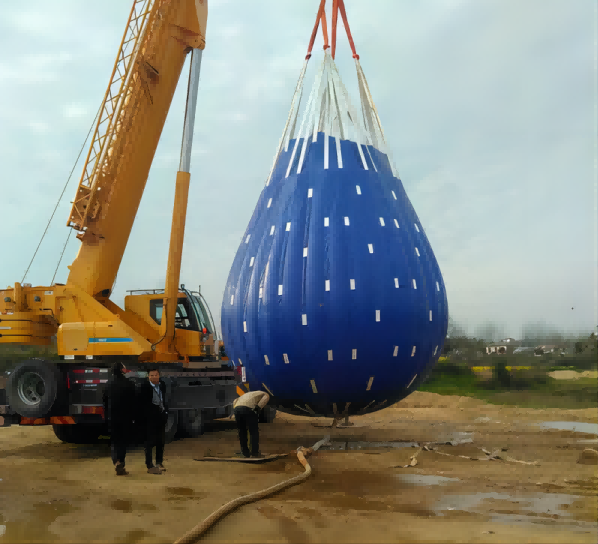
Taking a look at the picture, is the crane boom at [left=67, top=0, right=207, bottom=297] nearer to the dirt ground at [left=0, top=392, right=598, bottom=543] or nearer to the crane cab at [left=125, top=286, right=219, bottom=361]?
the crane cab at [left=125, top=286, right=219, bottom=361]

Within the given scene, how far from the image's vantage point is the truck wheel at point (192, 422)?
1144 centimetres

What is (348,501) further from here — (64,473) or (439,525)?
(64,473)

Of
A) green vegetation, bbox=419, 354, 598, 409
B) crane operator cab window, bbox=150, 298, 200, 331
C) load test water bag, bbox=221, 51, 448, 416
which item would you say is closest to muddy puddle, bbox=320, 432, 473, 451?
load test water bag, bbox=221, 51, 448, 416

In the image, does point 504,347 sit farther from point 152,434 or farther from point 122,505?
point 122,505

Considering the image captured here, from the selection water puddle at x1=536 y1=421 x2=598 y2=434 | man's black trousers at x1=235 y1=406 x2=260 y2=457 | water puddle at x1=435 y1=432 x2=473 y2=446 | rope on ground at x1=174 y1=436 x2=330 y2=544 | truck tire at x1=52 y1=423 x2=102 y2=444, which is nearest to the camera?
rope on ground at x1=174 y1=436 x2=330 y2=544

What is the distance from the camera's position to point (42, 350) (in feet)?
37.3

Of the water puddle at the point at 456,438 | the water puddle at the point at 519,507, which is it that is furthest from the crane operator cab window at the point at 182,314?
the water puddle at the point at 519,507

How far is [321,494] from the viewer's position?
6.36m

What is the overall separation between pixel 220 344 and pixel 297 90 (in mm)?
6010

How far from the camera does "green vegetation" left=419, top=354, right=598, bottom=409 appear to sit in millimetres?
20125

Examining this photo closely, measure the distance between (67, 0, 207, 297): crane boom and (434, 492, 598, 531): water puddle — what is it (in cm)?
790

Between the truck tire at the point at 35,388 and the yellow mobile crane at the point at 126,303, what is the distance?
2 cm

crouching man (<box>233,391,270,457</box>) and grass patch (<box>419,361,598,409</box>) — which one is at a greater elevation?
crouching man (<box>233,391,270,457</box>)

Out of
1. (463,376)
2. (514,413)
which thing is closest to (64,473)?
(514,413)
